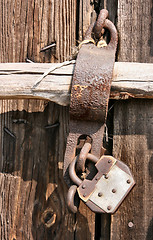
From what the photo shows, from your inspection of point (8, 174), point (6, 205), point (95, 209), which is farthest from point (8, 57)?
point (95, 209)

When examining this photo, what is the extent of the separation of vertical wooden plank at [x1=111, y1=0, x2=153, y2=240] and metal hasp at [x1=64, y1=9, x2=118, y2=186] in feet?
0.41

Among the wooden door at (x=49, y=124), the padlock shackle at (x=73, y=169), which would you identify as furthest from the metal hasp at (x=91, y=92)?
the wooden door at (x=49, y=124)

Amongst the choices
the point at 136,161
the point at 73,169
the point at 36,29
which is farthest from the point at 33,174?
the point at 36,29

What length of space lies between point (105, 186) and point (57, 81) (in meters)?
0.43

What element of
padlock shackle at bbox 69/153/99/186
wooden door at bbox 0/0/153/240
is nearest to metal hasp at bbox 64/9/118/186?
padlock shackle at bbox 69/153/99/186

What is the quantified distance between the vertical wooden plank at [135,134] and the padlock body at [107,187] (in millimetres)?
178

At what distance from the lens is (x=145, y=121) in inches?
46.6

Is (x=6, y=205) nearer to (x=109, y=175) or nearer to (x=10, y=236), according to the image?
(x=10, y=236)

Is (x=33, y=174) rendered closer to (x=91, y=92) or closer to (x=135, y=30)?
(x=91, y=92)

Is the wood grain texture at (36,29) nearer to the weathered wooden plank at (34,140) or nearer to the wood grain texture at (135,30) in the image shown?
the weathered wooden plank at (34,140)

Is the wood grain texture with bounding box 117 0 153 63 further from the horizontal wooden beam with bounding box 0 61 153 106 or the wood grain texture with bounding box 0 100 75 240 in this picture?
the wood grain texture with bounding box 0 100 75 240

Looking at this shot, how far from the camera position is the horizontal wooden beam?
1.05 metres

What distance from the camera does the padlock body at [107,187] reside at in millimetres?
1006

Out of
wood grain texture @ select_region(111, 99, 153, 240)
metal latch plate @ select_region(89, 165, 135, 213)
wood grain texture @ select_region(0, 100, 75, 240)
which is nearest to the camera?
Result: metal latch plate @ select_region(89, 165, 135, 213)
